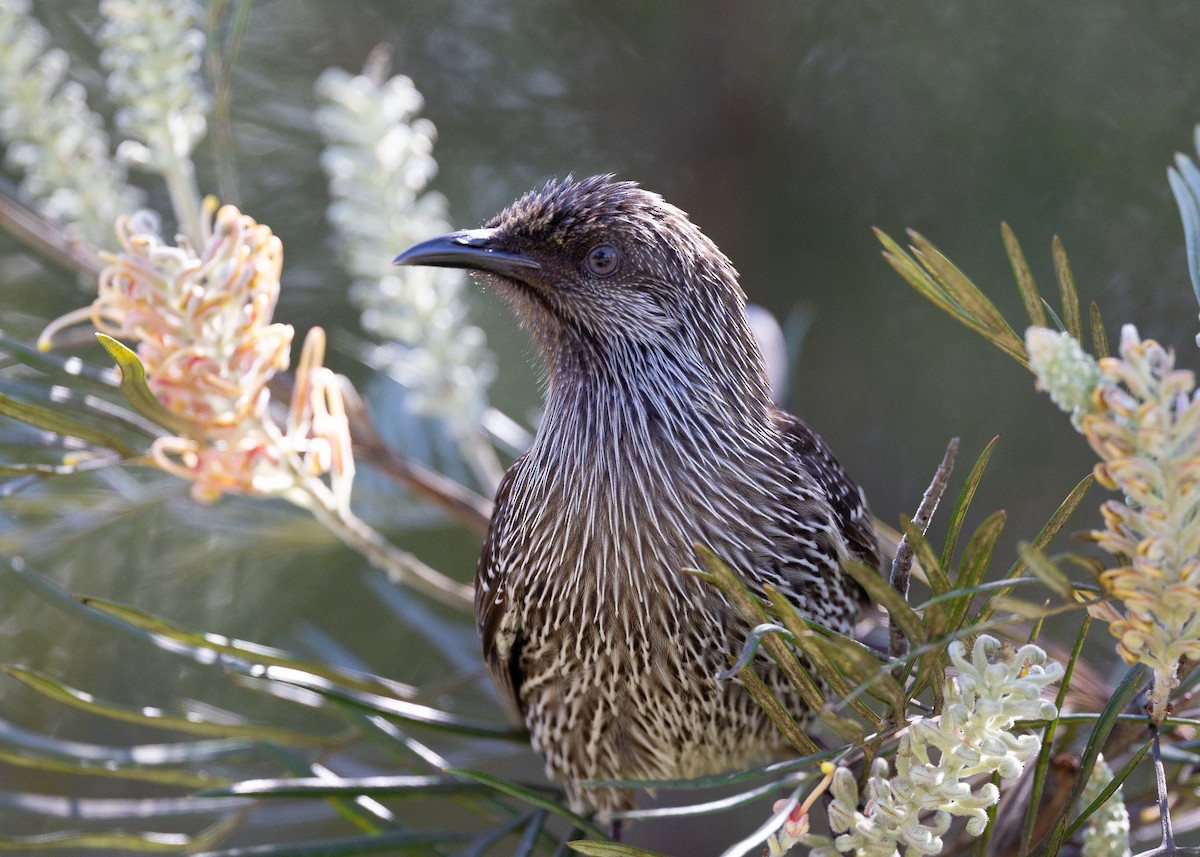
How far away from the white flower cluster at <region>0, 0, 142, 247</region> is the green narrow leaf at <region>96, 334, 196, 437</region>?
2.15 ft

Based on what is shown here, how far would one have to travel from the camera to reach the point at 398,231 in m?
2.21

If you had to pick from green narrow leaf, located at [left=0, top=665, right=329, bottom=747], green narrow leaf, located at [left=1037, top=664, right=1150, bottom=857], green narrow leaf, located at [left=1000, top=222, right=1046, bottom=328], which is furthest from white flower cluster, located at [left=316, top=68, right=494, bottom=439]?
green narrow leaf, located at [left=1037, top=664, right=1150, bottom=857]

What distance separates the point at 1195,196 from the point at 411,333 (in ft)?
4.61

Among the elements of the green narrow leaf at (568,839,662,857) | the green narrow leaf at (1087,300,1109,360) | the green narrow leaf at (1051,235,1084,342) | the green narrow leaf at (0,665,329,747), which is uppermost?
the green narrow leaf at (0,665,329,747)

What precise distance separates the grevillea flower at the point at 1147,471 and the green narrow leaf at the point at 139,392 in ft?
2.99

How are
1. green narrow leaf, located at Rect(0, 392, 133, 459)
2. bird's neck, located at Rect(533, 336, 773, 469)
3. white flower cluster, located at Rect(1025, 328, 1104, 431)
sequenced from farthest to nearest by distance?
bird's neck, located at Rect(533, 336, 773, 469), green narrow leaf, located at Rect(0, 392, 133, 459), white flower cluster, located at Rect(1025, 328, 1104, 431)

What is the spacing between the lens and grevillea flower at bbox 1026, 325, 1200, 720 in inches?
34.7

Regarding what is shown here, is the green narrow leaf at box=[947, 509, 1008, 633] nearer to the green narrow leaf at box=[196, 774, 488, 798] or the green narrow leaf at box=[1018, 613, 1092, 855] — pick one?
the green narrow leaf at box=[1018, 613, 1092, 855]

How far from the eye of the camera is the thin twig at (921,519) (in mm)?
1132

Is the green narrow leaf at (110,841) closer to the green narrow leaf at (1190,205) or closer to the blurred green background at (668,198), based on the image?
the blurred green background at (668,198)

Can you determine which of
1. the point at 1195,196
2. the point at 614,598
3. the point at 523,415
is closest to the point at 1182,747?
the point at 1195,196

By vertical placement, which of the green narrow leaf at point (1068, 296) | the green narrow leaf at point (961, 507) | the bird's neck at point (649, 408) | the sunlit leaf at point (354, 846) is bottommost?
the green narrow leaf at point (961, 507)

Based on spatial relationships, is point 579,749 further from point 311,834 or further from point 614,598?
point 311,834

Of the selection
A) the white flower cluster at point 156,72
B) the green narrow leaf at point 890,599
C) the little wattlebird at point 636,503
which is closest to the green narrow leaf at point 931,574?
the green narrow leaf at point 890,599
